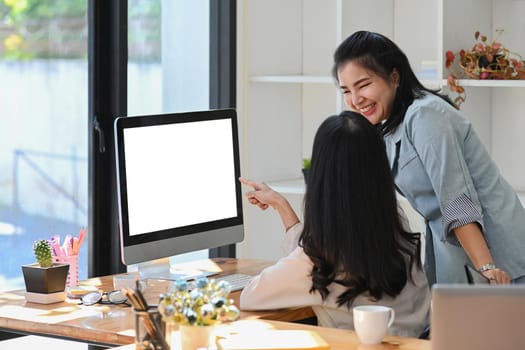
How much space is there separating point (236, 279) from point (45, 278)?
1.96 feet

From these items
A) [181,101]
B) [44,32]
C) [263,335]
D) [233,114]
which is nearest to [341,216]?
[263,335]

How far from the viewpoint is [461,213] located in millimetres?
2781

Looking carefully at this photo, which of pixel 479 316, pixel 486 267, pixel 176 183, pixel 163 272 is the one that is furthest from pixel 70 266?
pixel 479 316

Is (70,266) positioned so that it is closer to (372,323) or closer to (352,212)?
(352,212)

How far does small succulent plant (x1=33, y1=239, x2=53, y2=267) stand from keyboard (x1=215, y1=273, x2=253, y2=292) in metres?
0.53

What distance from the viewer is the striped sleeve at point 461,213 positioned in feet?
9.12

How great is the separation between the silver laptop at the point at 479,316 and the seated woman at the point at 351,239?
622 millimetres

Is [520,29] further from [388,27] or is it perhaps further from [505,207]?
[505,207]

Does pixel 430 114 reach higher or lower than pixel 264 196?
higher

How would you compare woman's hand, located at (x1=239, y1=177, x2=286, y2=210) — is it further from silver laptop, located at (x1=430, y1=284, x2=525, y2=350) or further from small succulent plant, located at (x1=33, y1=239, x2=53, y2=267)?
silver laptop, located at (x1=430, y1=284, x2=525, y2=350)

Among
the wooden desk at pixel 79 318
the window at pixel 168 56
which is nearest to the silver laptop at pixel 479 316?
the wooden desk at pixel 79 318

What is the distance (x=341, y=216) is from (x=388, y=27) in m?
2.13

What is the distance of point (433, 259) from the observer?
3.01 metres

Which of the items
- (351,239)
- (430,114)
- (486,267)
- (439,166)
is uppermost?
(430,114)
